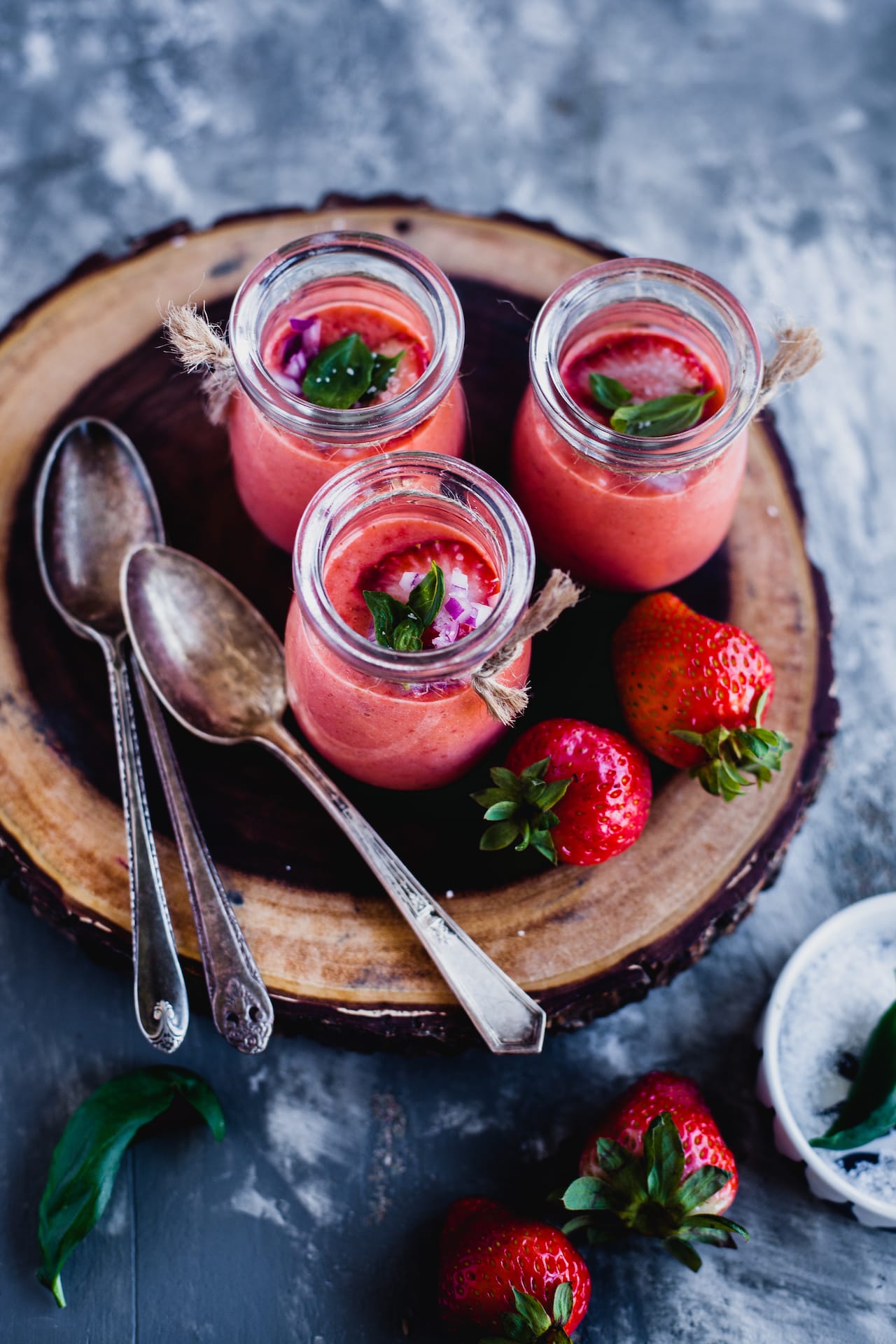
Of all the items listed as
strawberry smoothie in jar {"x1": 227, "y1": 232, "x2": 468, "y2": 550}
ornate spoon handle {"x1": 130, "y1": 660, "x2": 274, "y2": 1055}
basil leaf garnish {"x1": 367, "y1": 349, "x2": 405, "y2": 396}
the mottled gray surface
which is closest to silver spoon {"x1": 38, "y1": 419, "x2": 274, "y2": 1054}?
ornate spoon handle {"x1": 130, "y1": 660, "x2": 274, "y2": 1055}

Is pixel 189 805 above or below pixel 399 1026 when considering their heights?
above

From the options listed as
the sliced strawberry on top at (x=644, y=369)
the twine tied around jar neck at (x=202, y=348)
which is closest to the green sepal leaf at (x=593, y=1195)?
the sliced strawberry on top at (x=644, y=369)

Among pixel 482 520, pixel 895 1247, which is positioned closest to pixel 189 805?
pixel 482 520

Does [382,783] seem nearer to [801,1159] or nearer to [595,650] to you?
[595,650]

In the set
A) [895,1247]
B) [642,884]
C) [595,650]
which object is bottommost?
[895,1247]

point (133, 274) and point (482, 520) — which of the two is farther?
point (133, 274)

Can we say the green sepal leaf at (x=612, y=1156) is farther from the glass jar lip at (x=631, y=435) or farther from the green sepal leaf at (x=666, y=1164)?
the glass jar lip at (x=631, y=435)

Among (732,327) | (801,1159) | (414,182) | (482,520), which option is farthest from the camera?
(414,182)

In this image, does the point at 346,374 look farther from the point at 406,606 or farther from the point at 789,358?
the point at 789,358
